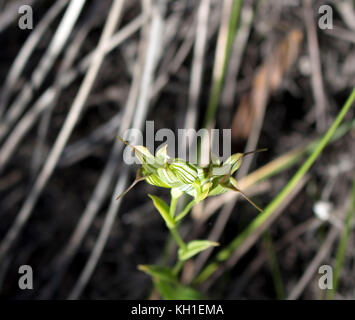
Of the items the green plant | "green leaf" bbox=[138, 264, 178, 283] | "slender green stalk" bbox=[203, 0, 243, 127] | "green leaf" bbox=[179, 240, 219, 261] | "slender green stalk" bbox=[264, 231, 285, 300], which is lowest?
"slender green stalk" bbox=[264, 231, 285, 300]

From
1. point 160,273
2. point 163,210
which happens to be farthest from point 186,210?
point 160,273

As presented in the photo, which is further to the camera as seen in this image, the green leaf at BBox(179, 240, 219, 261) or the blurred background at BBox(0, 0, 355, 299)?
the blurred background at BBox(0, 0, 355, 299)

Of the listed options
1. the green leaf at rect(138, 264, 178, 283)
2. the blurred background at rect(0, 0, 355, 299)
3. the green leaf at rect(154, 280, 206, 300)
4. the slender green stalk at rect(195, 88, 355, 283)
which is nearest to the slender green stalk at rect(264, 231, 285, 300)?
the blurred background at rect(0, 0, 355, 299)

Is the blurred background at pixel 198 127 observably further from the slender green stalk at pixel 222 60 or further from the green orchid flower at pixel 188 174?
the green orchid flower at pixel 188 174

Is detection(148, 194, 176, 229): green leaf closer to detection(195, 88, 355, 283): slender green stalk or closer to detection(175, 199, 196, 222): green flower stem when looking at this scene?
detection(175, 199, 196, 222): green flower stem

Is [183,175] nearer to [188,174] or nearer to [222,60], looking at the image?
[188,174]
